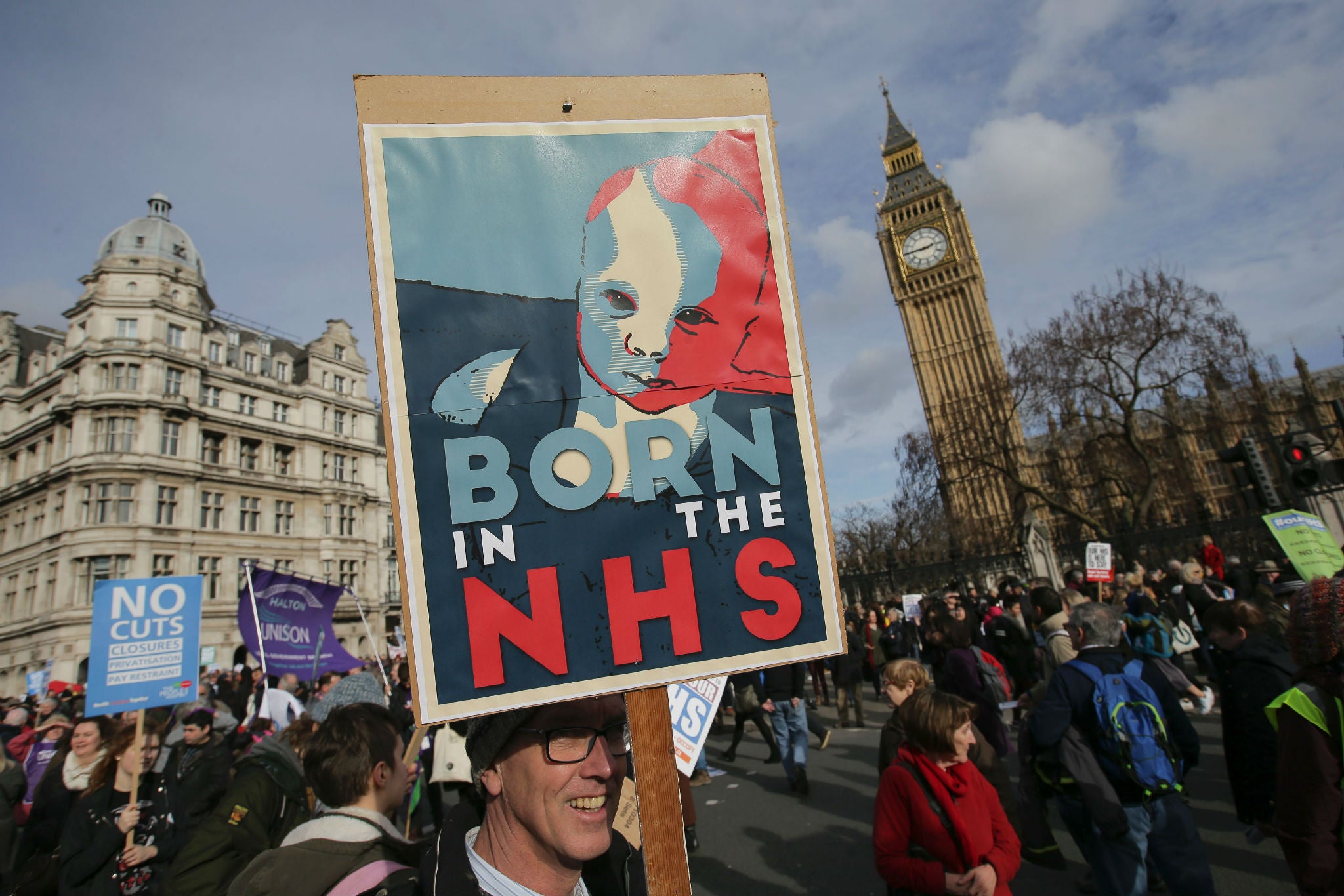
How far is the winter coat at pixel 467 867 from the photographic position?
1514 millimetres

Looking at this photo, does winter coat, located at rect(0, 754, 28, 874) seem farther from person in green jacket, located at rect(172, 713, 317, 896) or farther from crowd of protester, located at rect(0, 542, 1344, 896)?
person in green jacket, located at rect(172, 713, 317, 896)

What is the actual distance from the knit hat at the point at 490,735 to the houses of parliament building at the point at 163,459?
1114 inches

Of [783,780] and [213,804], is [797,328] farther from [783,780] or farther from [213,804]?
[783,780]

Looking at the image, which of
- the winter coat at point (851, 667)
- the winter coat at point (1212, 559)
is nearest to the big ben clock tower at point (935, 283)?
the winter coat at point (1212, 559)

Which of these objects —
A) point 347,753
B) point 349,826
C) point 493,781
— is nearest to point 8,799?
point 347,753

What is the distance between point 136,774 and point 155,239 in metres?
39.9

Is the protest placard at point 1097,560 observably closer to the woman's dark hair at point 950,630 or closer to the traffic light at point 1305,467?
the traffic light at point 1305,467

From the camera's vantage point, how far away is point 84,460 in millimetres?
28812

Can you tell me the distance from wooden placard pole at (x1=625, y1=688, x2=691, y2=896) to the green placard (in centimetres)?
661

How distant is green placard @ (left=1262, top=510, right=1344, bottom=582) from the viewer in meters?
6.12

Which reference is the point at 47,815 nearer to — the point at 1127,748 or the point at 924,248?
the point at 1127,748

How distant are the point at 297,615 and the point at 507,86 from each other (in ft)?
42.1

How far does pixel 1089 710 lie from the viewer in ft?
11.9

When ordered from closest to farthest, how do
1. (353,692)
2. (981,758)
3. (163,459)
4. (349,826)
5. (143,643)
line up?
(349,826) → (981,758) → (353,692) → (143,643) → (163,459)
